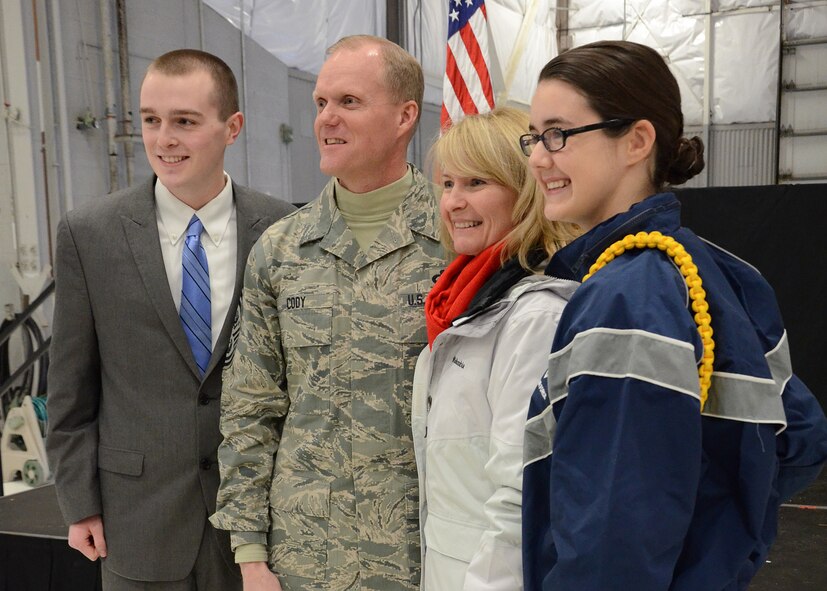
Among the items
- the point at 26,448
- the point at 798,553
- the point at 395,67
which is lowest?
the point at 26,448

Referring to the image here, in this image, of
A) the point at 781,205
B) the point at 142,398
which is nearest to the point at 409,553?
the point at 142,398

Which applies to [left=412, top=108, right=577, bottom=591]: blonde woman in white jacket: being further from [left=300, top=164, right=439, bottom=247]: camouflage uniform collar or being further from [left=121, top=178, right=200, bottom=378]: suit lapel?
[left=121, top=178, right=200, bottom=378]: suit lapel

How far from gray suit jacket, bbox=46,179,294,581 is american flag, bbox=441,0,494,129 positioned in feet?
10.0

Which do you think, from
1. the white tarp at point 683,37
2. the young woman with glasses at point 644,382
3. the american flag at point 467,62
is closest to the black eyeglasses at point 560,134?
the young woman with glasses at point 644,382

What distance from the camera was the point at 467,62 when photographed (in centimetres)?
449

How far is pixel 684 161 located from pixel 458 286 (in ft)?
1.28

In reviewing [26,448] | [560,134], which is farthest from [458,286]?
[26,448]

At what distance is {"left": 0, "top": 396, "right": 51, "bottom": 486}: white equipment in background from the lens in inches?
172

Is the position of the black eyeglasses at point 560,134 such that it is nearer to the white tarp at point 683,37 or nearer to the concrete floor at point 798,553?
the concrete floor at point 798,553

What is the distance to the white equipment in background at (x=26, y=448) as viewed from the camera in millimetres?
4367

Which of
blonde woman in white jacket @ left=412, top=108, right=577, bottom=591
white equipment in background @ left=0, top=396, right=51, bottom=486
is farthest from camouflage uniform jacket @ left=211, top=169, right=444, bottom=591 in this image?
white equipment in background @ left=0, top=396, right=51, bottom=486

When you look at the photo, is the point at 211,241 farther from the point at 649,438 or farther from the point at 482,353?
the point at 649,438

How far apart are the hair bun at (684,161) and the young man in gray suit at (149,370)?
3.10 feet

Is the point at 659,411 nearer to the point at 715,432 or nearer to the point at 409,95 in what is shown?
the point at 715,432
